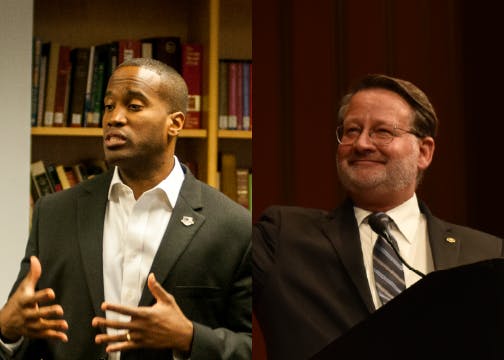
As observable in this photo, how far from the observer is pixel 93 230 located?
2.31ft

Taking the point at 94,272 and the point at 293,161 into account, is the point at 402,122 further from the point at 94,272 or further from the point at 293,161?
the point at 94,272

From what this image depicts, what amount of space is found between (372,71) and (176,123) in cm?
39

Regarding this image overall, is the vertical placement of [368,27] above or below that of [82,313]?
above

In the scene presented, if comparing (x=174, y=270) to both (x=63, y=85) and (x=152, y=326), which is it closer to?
(x=152, y=326)

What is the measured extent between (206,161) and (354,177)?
453 millimetres

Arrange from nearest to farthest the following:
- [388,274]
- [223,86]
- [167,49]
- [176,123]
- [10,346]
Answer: [388,274] < [10,346] < [176,123] < [167,49] < [223,86]

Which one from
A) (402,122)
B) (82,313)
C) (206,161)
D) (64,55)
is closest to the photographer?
(402,122)

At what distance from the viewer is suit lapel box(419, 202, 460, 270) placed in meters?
0.36

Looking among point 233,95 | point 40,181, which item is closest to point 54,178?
point 40,181

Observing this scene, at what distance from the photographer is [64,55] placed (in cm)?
91

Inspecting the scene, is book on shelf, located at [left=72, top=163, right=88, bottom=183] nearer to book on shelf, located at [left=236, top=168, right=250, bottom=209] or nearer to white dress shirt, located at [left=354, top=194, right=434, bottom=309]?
book on shelf, located at [left=236, top=168, right=250, bottom=209]

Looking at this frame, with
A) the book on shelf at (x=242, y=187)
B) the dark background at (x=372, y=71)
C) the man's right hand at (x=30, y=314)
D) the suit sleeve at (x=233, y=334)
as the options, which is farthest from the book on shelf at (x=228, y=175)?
the dark background at (x=372, y=71)

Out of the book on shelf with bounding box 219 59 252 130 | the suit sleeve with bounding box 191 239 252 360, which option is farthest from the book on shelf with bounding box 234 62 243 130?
the suit sleeve with bounding box 191 239 252 360

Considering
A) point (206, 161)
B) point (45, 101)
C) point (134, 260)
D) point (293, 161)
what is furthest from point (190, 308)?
point (45, 101)
